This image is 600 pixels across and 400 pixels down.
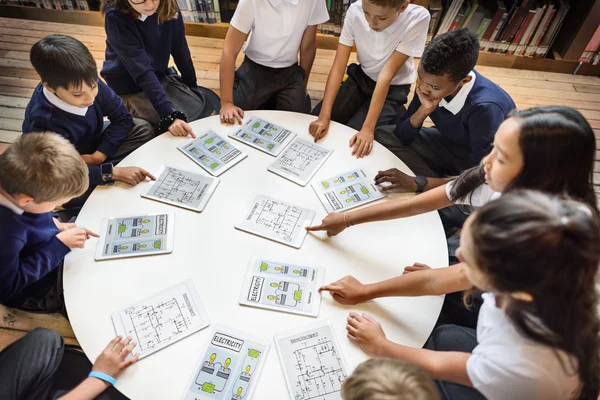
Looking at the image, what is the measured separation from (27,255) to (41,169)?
12.7 inches

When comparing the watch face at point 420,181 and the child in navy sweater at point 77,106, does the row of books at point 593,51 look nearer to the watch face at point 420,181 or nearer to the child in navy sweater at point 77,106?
the watch face at point 420,181

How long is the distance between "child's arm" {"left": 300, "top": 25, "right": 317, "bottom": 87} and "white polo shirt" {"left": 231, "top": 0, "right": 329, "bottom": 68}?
0.08 ft

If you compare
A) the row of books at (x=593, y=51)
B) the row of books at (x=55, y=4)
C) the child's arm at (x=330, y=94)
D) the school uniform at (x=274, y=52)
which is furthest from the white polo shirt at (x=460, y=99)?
the row of books at (x=55, y=4)

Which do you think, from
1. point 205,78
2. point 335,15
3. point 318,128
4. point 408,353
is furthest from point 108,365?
point 335,15

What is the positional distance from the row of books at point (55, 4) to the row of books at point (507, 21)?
284 centimetres

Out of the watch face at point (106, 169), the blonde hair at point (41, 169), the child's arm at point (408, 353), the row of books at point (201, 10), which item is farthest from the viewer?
the row of books at point (201, 10)

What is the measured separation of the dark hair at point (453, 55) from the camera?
1.65m

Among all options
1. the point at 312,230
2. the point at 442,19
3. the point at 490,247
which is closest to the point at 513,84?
the point at 442,19

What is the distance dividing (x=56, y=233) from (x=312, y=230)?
2.91ft

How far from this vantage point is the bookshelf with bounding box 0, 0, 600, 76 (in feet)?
9.87

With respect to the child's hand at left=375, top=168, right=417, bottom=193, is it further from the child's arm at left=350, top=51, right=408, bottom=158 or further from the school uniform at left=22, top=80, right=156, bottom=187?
the school uniform at left=22, top=80, right=156, bottom=187

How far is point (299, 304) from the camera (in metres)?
1.29

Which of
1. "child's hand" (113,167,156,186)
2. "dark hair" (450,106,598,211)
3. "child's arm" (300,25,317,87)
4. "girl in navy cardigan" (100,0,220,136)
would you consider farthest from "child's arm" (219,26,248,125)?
"dark hair" (450,106,598,211)

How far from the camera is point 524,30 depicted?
3.14 m
